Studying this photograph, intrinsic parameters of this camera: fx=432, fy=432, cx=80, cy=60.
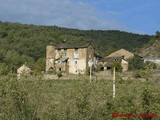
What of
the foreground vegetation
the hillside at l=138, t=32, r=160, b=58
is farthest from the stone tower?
the foreground vegetation

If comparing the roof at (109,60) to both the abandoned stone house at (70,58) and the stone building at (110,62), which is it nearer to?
the stone building at (110,62)

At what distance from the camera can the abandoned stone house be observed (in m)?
77.4

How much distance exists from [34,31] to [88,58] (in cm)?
6540

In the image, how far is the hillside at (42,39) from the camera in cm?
11576

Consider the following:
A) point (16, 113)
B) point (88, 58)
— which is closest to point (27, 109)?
point (16, 113)

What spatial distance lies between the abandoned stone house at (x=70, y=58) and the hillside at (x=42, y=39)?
69.3 feet

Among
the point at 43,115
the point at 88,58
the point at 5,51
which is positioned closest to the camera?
the point at 43,115

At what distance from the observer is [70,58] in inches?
3140

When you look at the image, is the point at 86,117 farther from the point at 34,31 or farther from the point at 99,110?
the point at 34,31

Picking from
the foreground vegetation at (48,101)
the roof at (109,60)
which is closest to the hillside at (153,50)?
the roof at (109,60)

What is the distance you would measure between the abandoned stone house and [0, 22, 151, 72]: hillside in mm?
21136

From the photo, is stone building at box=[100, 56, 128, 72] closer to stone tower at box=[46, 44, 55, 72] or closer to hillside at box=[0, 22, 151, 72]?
stone tower at box=[46, 44, 55, 72]

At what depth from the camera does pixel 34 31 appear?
14050 cm

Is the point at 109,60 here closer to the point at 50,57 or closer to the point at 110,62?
the point at 110,62
